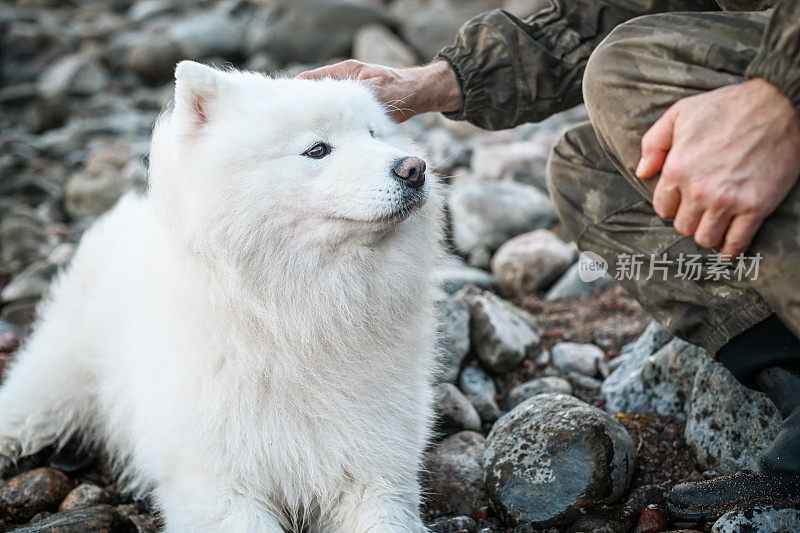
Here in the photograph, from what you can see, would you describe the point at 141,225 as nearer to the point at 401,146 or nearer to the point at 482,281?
the point at 401,146

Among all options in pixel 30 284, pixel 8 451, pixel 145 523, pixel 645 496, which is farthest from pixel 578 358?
pixel 30 284

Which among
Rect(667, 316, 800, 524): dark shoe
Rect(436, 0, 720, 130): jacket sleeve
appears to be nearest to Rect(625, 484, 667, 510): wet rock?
Rect(667, 316, 800, 524): dark shoe

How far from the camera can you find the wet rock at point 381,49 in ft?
42.1

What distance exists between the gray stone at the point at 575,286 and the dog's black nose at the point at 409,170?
2401 mm

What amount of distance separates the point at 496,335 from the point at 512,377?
0.83 ft

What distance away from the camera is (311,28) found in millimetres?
14055

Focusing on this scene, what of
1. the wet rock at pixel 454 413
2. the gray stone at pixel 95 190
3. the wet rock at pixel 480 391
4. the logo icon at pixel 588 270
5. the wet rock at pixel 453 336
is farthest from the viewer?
the gray stone at pixel 95 190

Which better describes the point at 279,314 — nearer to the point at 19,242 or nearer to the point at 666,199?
the point at 666,199

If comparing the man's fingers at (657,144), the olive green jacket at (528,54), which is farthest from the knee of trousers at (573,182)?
the man's fingers at (657,144)

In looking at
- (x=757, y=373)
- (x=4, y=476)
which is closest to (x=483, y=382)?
(x=757, y=373)

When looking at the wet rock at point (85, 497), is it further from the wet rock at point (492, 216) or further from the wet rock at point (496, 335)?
the wet rock at point (492, 216)

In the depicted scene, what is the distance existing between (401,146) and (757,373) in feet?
5.02

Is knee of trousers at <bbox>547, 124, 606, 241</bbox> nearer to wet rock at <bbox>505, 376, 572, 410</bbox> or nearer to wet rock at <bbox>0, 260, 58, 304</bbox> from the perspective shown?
wet rock at <bbox>505, 376, 572, 410</bbox>

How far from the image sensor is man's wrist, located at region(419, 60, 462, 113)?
290 cm
